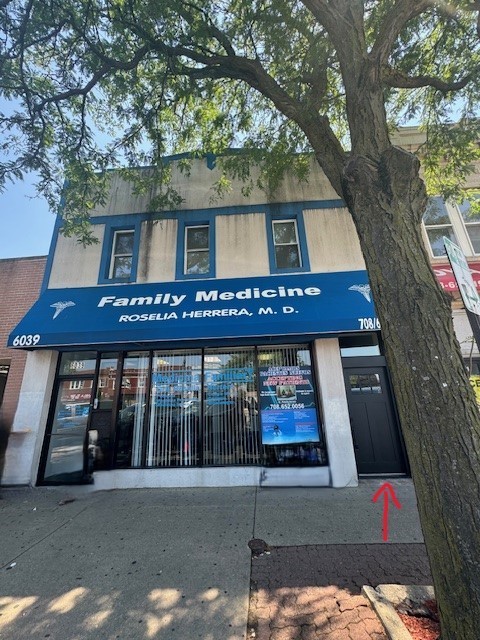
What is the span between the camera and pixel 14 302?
781 cm

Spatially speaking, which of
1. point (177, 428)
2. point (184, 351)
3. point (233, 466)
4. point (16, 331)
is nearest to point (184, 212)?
point (184, 351)

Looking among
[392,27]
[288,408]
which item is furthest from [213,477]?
[392,27]

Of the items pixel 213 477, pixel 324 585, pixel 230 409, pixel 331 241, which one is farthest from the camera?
pixel 331 241

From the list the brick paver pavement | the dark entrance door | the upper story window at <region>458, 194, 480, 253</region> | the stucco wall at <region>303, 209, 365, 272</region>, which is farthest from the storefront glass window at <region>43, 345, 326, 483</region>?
the upper story window at <region>458, 194, 480, 253</region>

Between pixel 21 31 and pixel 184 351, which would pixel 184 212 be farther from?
pixel 21 31

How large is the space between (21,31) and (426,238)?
9485 millimetres

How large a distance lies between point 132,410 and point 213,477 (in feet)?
7.67

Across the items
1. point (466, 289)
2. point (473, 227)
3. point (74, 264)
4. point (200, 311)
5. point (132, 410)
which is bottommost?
point (132, 410)

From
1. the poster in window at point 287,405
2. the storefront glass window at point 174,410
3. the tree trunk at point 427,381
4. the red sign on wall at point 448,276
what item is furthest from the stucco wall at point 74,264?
the red sign on wall at point 448,276

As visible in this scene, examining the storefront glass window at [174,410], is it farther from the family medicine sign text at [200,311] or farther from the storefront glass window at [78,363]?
the storefront glass window at [78,363]

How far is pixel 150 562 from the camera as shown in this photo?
3.69 metres

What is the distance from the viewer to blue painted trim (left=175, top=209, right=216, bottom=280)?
747cm

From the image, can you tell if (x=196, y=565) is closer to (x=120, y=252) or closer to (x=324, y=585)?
(x=324, y=585)

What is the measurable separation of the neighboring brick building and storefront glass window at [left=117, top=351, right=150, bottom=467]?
2447 millimetres
